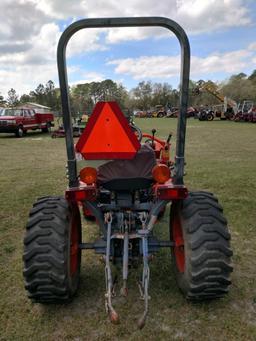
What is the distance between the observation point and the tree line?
384 cm

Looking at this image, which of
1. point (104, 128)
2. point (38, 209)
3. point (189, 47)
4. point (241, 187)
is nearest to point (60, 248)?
point (38, 209)

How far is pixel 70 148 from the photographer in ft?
9.09

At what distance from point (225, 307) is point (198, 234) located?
2.50 feet

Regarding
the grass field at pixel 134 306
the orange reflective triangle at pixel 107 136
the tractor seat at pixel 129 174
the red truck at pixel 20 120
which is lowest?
the red truck at pixel 20 120

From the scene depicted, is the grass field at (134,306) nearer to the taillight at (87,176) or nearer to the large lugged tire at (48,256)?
the large lugged tire at (48,256)

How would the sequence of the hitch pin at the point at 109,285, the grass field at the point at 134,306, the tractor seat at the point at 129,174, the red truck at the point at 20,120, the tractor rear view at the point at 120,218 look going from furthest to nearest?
the red truck at the point at 20,120, the tractor seat at the point at 129,174, the grass field at the point at 134,306, the tractor rear view at the point at 120,218, the hitch pin at the point at 109,285

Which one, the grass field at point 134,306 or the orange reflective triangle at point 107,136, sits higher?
the orange reflective triangle at point 107,136

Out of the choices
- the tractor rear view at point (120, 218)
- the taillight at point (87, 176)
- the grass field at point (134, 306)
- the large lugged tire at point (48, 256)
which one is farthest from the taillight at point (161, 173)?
the grass field at point (134, 306)

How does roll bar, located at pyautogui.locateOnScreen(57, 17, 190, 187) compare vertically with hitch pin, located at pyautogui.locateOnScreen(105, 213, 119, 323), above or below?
above

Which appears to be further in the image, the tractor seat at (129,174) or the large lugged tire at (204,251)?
the tractor seat at (129,174)

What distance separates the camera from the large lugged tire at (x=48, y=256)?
288 cm

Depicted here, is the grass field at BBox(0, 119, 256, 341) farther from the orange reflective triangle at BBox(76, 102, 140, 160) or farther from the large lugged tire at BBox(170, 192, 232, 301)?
the orange reflective triangle at BBox(76, 102, 140, 160)

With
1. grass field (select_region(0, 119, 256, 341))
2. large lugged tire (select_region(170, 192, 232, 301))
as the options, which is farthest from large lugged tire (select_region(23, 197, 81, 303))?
large lugged tire (select_region(170, 192, 232, 301))

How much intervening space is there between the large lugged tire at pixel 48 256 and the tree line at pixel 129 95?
978 millimetres
